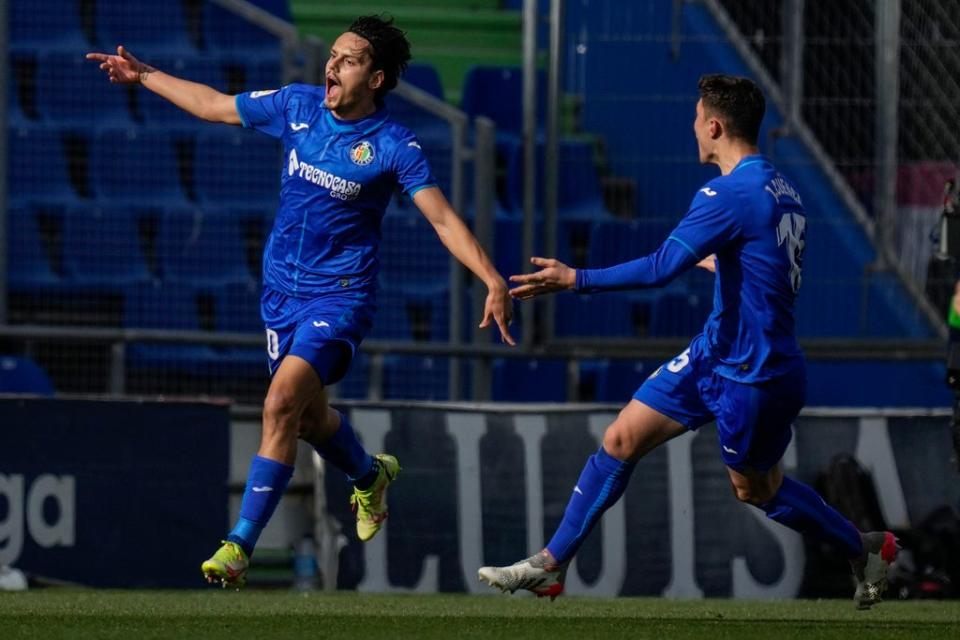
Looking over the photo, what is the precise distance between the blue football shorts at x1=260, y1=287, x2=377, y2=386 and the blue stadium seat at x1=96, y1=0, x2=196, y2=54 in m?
4.88

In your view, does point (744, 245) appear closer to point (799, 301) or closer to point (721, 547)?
point (721, 547)

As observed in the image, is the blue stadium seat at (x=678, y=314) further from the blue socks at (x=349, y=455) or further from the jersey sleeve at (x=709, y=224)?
the jersey sleeve at (x=709, y=224)

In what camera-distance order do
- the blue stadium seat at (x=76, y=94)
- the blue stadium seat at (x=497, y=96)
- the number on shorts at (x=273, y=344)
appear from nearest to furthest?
the number on shorts at (x=273, y=344) → the blue stadium seat at (x=76, y=94) → the blue stadium seat at (x=497, y=96)

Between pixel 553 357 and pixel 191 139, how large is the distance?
277cm

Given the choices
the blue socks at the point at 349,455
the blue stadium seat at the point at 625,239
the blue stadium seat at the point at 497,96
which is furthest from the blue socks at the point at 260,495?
the blue stadium seat at the point at 497,96

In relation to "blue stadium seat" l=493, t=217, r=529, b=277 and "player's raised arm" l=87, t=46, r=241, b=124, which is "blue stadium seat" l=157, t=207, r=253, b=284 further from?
"player's raised arm" l=87, t=46, r=241, b=124

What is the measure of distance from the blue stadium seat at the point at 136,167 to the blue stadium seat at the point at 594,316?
2541mm

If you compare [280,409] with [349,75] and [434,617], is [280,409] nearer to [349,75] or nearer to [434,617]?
[434,617]

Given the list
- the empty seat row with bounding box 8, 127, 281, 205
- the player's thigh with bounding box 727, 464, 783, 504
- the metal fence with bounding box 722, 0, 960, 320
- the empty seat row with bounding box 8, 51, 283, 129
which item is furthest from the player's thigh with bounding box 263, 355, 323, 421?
the metal fence with bounding box 722, 0, 960, 320

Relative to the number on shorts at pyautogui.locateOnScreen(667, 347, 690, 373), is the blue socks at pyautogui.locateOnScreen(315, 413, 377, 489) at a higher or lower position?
lower

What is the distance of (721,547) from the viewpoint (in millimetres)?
10570

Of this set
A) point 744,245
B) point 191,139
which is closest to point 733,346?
point 744,245

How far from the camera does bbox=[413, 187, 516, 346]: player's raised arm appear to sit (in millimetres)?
6883

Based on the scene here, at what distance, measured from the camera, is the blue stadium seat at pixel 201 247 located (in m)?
11.9
